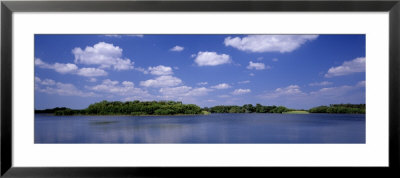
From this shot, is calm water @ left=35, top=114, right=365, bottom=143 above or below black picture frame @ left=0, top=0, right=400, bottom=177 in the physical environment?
below

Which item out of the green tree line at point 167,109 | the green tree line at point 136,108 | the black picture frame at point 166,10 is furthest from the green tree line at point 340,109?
the black picture frame at point 166,10

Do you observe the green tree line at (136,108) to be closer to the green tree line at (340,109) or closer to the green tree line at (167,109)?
the green tree line at (167,109)

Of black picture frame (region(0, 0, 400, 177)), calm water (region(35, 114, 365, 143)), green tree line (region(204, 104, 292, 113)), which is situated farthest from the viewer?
calm water (region(35, 114, 365, 143))

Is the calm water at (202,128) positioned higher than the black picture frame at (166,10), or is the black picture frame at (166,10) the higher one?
the black picture frame at (166,10)

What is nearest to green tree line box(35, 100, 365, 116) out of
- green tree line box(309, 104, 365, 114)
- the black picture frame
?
green tree line box(309, 104, 365, 114)

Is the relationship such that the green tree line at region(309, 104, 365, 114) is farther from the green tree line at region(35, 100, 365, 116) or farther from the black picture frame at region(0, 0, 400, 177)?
the black picture frame at region(0, 0, 400, 177)

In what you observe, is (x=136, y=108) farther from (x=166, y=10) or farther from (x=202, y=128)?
(x=166, y=10)

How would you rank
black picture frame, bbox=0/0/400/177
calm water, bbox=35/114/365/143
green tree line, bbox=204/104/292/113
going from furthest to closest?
calm water, bbox=35/114/365/143 < green tree line, bbox=204/104/292/113 < black picture frame, bbox=0/0/400/177

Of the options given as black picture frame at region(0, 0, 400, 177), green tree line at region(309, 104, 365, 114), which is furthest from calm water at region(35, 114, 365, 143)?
black picture frame at region(0, 0, 400, 177)

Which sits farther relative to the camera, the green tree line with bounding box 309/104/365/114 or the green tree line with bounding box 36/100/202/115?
the green tree line with bounding box 309/104/365/114
